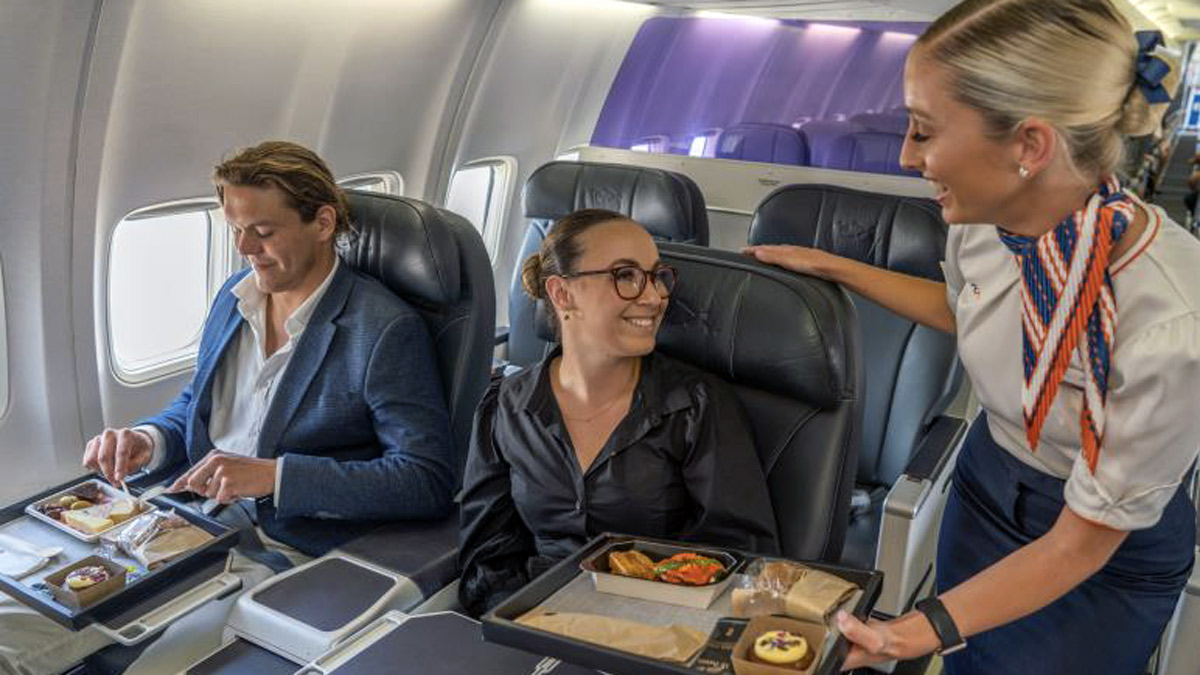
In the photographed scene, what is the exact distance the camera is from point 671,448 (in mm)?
1860

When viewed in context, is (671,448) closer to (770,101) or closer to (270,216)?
(270,216)

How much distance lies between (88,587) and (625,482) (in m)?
0.95

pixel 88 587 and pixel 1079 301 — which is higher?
pixel 1079 301

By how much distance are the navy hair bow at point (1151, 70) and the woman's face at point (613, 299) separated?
0.89 metres

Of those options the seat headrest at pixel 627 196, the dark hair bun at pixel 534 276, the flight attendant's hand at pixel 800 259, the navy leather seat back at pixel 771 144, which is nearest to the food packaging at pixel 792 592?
the flight attendant's hand at pixel 800 259

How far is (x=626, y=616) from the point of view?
1.42 metres

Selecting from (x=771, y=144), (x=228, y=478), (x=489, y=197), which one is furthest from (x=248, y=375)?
(x=771, y=144)

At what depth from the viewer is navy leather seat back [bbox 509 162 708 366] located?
350cm

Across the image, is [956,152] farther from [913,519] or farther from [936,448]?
[936,448]

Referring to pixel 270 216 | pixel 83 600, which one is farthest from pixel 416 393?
pixel 83 600

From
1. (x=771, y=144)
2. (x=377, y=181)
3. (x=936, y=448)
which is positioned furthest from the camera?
(x=771, y=144)

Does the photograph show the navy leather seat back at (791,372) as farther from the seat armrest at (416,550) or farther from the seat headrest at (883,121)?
the seat headrest at (883,121)

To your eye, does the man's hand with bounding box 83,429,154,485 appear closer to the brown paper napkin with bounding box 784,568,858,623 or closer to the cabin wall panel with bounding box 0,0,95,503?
the cabin wall panel with bounding box 0,0,95,503

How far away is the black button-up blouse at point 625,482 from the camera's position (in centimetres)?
183
